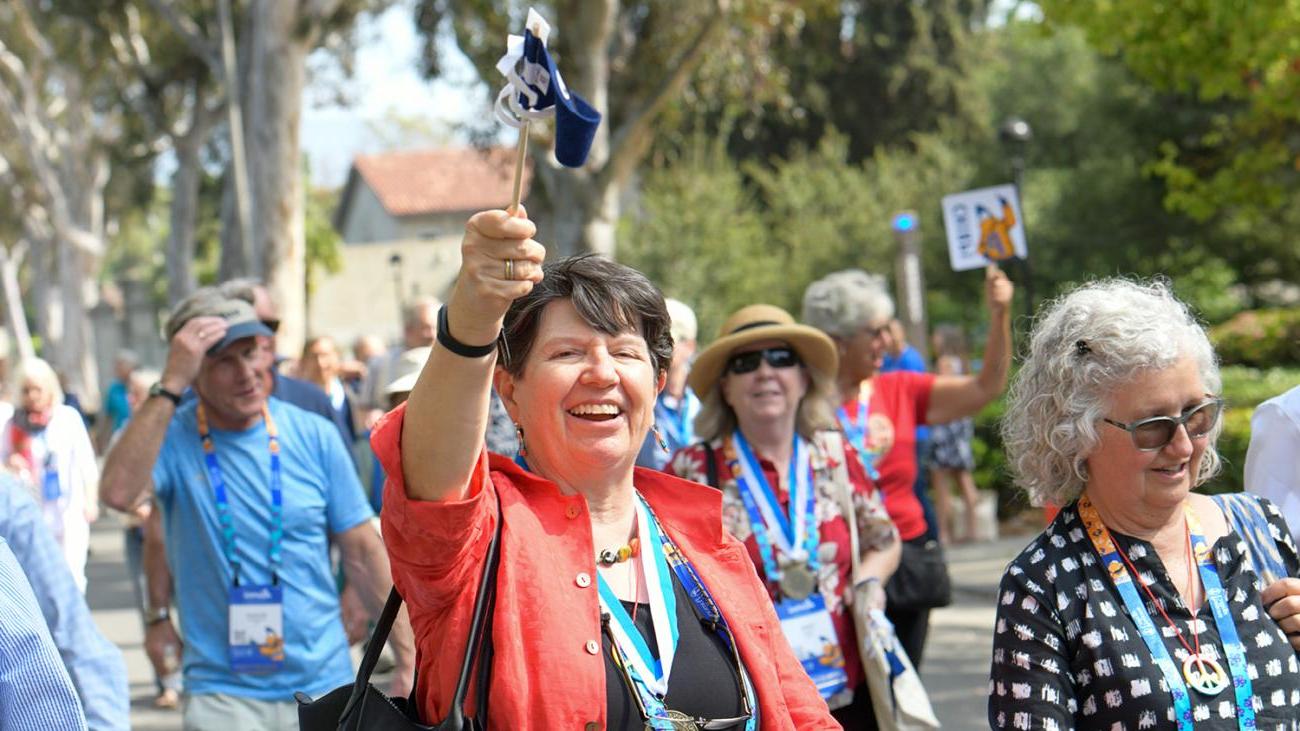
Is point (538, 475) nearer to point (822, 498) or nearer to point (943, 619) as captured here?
point (822, 498)

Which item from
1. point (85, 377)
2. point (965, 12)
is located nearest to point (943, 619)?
point (965, 12)

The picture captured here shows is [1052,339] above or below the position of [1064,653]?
above

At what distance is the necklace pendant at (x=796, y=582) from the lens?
4930 mm

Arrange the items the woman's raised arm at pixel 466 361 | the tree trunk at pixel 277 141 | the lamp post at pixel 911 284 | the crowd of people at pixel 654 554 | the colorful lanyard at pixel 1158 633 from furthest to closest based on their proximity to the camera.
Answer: the tree trunk at pixel 277 141 < the lamp post at pixel 911 284 < the colorful lanyard at pixel 1158 633 < the crowd of people at pixel 654 554 < the woman's raised arm at pixel 466 361

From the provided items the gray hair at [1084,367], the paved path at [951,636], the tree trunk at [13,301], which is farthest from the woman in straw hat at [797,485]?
the tree trunk at [13,301]

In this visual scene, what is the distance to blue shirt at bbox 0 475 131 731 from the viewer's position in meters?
3.39

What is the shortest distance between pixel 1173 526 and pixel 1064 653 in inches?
14.9

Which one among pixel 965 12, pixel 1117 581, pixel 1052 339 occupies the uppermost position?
pixel 965 12

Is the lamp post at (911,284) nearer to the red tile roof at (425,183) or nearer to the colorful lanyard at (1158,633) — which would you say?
the colorful lanyard at (1158,633)

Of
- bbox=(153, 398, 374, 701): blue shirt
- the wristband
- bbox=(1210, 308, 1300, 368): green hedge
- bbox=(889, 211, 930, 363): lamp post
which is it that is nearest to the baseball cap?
bbox=(153, 398, 374, 701): blue shirt

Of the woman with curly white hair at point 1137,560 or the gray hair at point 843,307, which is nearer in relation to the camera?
the woman with curly white hair at point 1137,560

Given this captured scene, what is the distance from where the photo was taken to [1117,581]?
10.2ft

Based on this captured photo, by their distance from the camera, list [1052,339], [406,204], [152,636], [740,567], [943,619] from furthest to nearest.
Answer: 1. [406,204]
2. [943,619]
3. [152,636]
4. [1052,339]
5. [740,567]

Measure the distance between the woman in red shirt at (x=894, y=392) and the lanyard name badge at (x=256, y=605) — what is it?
2118 millimetres
